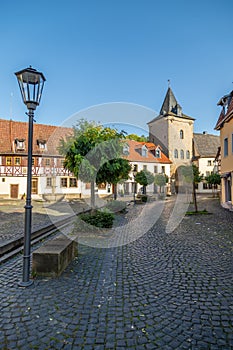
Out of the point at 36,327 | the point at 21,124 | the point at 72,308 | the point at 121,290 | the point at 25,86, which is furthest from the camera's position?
the point at 21,124

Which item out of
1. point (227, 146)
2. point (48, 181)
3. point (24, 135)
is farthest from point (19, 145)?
point (227, 146)

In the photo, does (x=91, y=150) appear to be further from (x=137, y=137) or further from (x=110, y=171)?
(x=137, y=137)

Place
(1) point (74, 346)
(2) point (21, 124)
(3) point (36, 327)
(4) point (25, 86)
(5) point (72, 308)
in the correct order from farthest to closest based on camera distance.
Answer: (2) point (21, 124) → (4) point (25, 86) → (5) point (72, 308) → (3) point (36, 327) → (1) point (74, 346)

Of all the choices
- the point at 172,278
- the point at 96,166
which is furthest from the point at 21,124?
the point at 172,278

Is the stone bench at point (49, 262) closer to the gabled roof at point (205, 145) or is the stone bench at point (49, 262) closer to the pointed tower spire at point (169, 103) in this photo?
the gabled roof at point (205, 145)

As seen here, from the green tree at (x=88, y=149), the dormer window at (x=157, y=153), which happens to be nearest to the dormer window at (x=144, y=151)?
the dormer window at (x=157, y=153)

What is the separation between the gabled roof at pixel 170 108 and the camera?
137ft

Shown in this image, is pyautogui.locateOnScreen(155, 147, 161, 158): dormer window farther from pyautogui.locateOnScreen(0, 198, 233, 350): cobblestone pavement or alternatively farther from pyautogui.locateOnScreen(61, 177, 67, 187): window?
pyautogui.locateOnScreen(0, 198, 233, 350): cobblestone pavement

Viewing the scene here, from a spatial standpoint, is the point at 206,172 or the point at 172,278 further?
the point at 206,172

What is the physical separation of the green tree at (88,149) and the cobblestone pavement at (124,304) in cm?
334

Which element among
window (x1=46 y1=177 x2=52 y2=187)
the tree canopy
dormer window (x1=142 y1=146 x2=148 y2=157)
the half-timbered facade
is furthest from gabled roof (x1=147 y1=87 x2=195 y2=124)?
the tree canopy

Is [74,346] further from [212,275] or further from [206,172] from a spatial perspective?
[206,172]

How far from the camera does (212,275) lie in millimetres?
4469

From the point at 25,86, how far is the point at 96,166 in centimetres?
462
